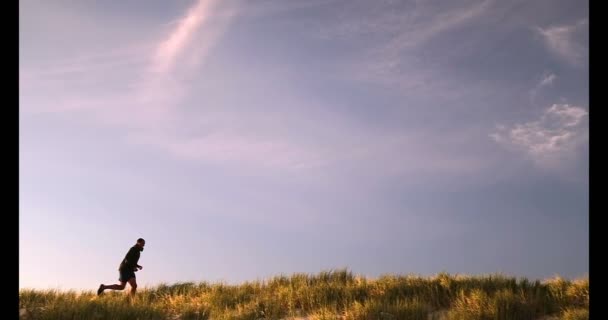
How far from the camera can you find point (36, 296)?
15.3 m

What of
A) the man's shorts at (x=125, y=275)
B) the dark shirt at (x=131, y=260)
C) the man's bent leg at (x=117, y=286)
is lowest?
the man's bent leg at (x=117, y=286)

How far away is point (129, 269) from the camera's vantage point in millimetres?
15906

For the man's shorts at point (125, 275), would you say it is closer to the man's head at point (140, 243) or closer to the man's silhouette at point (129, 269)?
the man's silhouette at point (129, 269)

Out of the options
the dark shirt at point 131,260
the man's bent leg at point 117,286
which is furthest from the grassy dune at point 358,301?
the dark shirt at point 131,260

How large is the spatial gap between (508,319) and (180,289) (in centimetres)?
1029

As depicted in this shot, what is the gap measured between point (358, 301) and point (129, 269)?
7781 mm

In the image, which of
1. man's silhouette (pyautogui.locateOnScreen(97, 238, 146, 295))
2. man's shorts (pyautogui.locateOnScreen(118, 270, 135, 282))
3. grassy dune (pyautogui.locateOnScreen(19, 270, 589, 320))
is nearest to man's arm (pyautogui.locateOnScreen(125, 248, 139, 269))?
man's silhouette (pyautogui.locateOnScreen(97, 238, 146, 295))

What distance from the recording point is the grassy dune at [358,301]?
1043cm

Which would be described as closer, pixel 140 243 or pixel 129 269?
pixel 129 269

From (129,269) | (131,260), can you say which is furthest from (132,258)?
(129,269)

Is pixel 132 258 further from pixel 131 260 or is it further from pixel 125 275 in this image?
pixel 125 275
